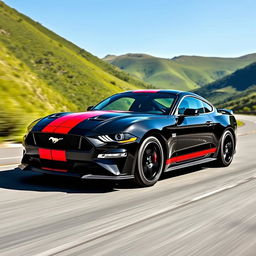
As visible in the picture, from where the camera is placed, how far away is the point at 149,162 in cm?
666

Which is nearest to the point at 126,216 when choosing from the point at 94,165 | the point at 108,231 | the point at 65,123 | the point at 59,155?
the point at 108,231

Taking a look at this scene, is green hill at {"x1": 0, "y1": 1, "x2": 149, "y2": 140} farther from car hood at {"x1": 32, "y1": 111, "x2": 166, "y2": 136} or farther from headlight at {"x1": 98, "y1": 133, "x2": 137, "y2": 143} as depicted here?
headlight at {"x1": 98, "y1": 133, "x2": 137, "y2": 143}

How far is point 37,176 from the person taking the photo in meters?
7.30

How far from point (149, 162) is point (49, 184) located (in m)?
1.43

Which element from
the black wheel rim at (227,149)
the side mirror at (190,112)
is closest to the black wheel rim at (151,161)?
the side mirror at (190,112)

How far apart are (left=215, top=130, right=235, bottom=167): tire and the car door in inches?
18.2

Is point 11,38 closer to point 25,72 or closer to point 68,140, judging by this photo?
point 25,72

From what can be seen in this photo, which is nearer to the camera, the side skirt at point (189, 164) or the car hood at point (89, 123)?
the car hood at point (89, 123)

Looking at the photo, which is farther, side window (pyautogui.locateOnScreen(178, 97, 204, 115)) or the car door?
side window (pyautogui.locateOnScreen(178, 97, 204, 115))

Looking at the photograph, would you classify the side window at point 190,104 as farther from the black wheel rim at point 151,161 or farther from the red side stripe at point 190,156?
the black wheel rim at point 151,161

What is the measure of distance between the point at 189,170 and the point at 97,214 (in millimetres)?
3781

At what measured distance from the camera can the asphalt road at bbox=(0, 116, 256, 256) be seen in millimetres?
3955

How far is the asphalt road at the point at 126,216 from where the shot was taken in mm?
3955

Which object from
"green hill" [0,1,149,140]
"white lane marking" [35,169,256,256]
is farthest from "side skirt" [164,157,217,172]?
"green hill" [0,1,149,140]
